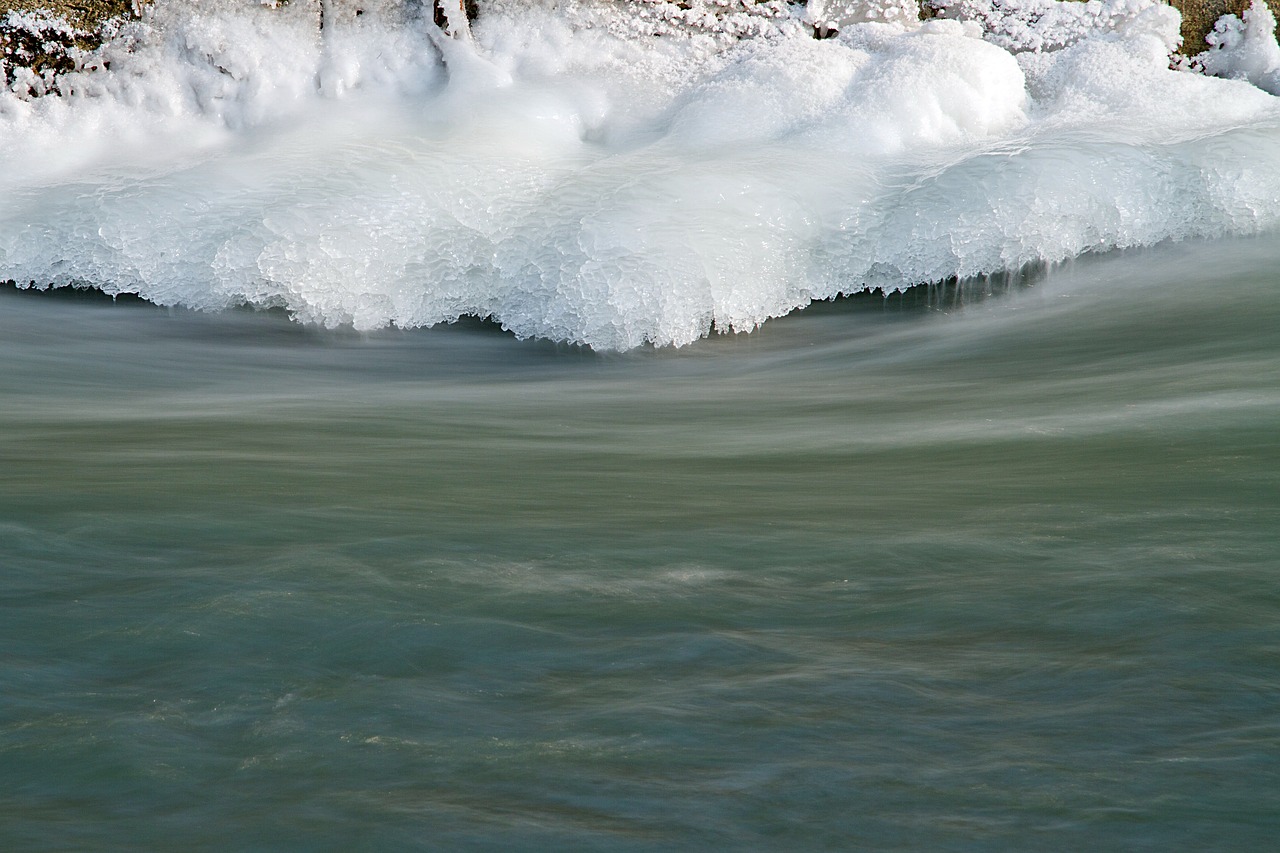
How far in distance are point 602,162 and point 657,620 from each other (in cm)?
362

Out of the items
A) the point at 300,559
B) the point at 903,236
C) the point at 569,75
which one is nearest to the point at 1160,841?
the point at 300,559

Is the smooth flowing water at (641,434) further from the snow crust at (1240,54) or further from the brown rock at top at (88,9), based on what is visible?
the brown rock at top at (88,9)

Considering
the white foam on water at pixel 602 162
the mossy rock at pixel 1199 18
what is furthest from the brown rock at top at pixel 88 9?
the mossy rock at pixel 1199 18

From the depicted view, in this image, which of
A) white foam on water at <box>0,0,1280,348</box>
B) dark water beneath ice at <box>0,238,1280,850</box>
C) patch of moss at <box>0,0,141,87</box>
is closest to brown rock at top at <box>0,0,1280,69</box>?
patch of moss at <box>0,0,141,87</box>

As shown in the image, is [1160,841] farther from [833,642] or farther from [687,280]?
[687,280]

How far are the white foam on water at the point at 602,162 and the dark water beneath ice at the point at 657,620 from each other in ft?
3.50

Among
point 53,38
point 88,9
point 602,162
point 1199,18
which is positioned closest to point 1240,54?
point 1199,18

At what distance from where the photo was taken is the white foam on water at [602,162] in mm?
4859

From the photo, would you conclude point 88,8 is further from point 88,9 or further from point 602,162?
point 602,162

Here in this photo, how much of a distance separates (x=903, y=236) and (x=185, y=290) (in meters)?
2.86

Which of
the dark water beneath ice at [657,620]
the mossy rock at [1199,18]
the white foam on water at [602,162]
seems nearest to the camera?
the dark water beneath ice at [657,620]

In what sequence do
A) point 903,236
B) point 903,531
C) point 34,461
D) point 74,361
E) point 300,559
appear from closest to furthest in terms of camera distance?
point 300,559
point 903,531
point 34,461
point 74,361
point 903,236

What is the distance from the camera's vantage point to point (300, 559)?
88.7 inches

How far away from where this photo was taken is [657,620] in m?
1.99
